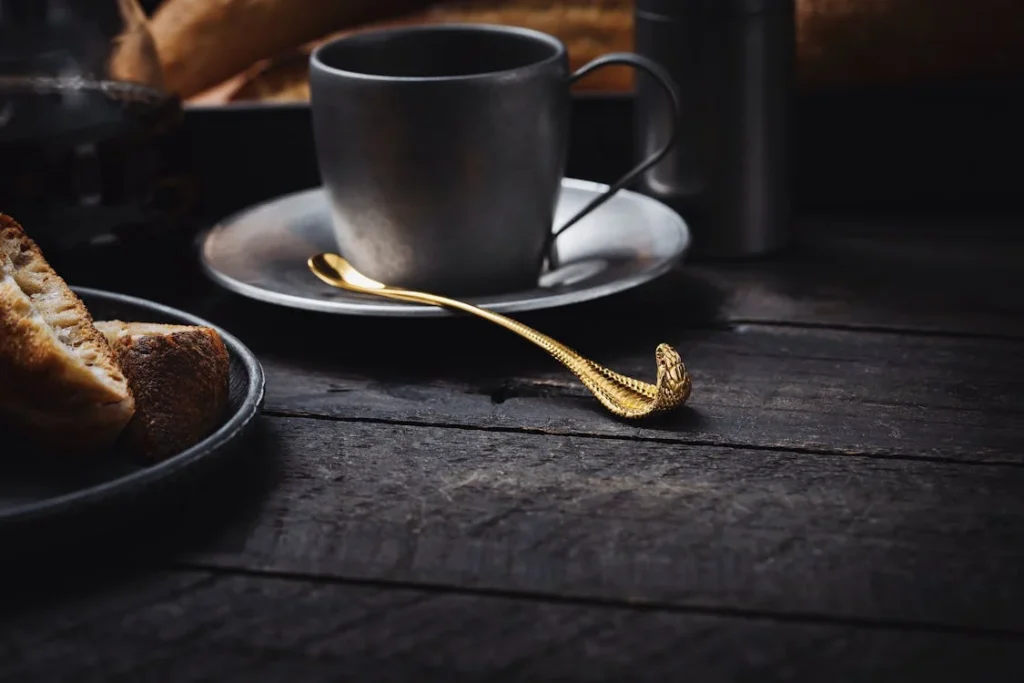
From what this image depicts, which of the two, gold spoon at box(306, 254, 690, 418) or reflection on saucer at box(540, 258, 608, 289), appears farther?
reflection on saucer at box(540, 258, 608, 289)

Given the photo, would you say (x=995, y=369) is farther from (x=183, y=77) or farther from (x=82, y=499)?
(x=183, y=77)

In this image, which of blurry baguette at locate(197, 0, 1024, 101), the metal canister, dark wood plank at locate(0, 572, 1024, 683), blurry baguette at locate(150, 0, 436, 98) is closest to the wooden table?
dark wood plank at locate(0, 572, 1024, 683)

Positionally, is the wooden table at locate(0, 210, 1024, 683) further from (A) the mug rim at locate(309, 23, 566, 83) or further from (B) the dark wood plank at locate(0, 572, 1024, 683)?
(A) the mug rim at locate(309, 23, 566, 83)

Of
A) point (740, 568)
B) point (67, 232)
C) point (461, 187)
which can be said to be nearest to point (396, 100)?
point (461, 187)

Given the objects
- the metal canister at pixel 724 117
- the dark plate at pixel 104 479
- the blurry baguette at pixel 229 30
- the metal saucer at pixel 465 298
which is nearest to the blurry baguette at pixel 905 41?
the metal canister at pixel 724 117

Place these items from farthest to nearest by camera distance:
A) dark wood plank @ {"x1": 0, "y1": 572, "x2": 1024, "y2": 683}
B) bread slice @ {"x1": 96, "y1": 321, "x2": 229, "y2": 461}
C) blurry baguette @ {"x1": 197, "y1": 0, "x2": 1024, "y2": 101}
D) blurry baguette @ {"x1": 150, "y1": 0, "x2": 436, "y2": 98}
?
1. blurry baguette @ {"x1": 150, "y1": 0, "x2": 436, "y2": 98}
2. blurry baguette @ {"x1": 197, "y1": 0, "x2": 1024, "y2": 101}
3. bread slice @ {"x1": 96, "y1": 321, "x2": 229, "y2": 461}
4. dark wood plank @ {"x1": 0, "y1": 572, "x2": 1024, "y2": 683}

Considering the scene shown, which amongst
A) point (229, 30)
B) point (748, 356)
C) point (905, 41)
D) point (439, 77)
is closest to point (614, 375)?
point (748, 356)
